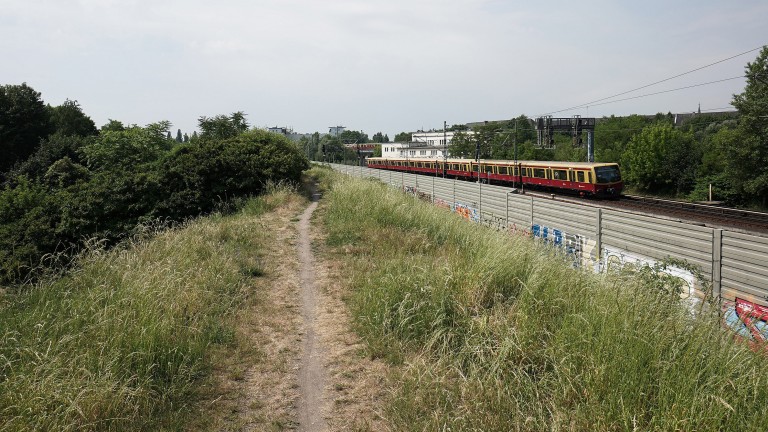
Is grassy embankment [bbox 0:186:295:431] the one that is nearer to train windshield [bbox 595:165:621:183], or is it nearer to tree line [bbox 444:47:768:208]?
train windshield [bbox 595:165:621:183]

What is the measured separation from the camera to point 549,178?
27.8 m

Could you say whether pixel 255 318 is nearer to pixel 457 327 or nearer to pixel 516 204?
pixel 457 327

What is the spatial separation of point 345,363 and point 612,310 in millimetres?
2599

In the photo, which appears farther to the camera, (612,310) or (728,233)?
(728,233)

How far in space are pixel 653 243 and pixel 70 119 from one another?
214 feet

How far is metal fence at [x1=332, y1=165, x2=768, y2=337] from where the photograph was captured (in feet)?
21.3

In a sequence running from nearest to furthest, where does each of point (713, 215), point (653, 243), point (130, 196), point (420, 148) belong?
point (653, 243)
point (130, 196)
point (713, 215)
point (420, 148)

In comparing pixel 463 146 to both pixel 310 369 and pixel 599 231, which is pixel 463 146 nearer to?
pixel 599 231

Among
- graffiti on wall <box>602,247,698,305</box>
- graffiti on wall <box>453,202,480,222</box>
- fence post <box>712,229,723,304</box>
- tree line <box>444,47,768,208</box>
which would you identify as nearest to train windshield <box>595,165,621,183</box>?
tree line <box>444,47,768,208</box>

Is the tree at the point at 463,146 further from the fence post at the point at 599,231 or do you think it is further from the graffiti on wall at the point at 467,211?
the fence post at the point at 599,231

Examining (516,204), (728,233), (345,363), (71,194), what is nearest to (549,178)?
(516,204)

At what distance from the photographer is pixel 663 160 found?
3378cm

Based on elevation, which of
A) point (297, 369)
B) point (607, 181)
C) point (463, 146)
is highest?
point (463, 146)

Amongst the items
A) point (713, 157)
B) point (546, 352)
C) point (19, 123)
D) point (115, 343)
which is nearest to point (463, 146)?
point (713, 157)
